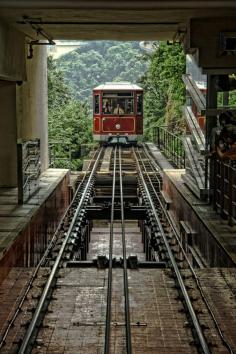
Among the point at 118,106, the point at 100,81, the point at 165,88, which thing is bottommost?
the point at 118,106

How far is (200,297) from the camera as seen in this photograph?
630 centimetres

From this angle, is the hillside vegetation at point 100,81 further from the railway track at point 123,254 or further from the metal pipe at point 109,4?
the metal pipe at point 109,4

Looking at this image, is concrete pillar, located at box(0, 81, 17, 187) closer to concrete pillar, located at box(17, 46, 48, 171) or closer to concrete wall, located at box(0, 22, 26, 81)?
concrete pillar, located at box(17, 46, 48, 171)

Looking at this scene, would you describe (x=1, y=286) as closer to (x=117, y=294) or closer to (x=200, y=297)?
(x=117, y=294)

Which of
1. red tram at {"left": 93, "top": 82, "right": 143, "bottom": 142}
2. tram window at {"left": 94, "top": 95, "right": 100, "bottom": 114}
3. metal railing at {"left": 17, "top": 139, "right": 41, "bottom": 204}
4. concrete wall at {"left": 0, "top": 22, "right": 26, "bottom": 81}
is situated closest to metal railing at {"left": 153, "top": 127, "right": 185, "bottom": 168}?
red tram at {"left": 93, "top": 82, "right": 143, "bottom": 142}

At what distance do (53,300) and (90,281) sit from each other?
0.77 metres

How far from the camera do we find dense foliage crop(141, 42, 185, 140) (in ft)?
69.2

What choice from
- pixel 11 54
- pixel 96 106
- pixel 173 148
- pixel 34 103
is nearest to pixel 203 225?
pixel 11 54

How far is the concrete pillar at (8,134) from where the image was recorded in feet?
40.5

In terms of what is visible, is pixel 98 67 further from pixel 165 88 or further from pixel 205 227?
pixel 205 227

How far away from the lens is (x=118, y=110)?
2366 cm

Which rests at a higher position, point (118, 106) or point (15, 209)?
point (118, 106)

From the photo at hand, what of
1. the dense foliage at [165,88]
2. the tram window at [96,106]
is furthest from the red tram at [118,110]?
the dense foliage at [165,88]

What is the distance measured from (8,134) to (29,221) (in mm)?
3890
